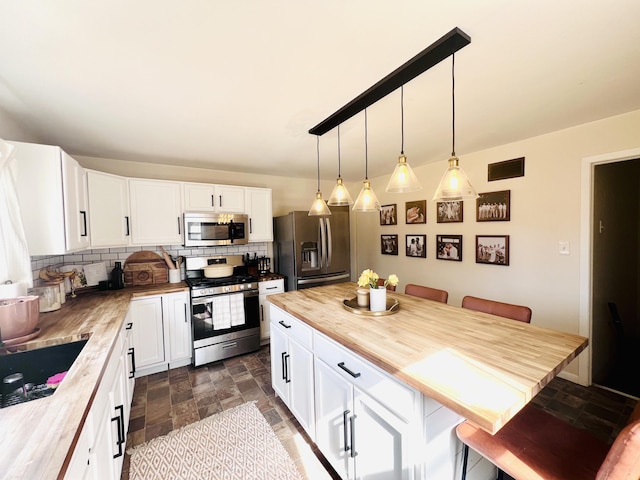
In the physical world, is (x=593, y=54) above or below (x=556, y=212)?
above

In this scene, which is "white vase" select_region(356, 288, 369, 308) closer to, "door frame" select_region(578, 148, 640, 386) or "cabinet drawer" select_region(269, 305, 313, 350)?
"cabinet drawer" select_region(269, 305, 313, 350)

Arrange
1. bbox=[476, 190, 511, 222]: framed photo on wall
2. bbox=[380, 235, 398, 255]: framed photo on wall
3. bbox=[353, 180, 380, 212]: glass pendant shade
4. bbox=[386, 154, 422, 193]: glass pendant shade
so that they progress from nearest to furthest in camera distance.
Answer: bbox=[386, 154, 422, 193]: glass pendant shade
bbox=[353, 180, 380, 212]: glass pendant shade
bbox=[476, 190, 511, 222]: framed photo on wall
bbox=[380, 235, 398, 255]: framed photo on wall

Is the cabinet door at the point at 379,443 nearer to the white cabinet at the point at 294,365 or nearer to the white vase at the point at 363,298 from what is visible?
the white cabinet at the point at 294,365

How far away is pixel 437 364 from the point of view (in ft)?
3.56

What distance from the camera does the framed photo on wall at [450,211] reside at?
3150 mm

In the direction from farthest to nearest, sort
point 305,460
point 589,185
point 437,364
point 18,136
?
1. point 589,185
2. point 18,136
3. point 305,460
4. point 437,364

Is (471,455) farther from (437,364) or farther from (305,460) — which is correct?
(305,460)

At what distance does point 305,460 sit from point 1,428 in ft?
5.00

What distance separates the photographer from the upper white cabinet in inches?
66.1

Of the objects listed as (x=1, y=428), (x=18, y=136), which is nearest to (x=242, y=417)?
(x=1, y=428)

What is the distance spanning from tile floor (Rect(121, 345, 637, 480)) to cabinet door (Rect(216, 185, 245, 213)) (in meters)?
1.89

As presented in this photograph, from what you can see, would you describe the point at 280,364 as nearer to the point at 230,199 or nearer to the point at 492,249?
Answer: the point at 230,199

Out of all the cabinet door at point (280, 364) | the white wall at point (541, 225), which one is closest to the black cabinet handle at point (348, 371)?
the cabinet door at point (280, 364)

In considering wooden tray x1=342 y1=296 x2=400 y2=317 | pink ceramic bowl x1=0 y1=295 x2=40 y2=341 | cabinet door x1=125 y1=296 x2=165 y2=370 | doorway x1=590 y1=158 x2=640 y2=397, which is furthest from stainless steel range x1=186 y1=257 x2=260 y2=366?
doorway x1=590 y1=158 x2=640 y2=397
